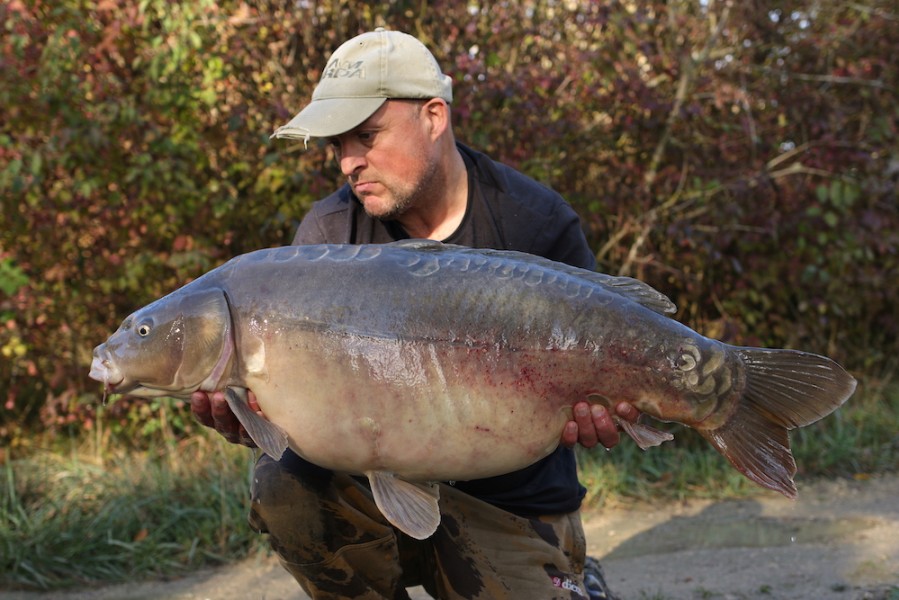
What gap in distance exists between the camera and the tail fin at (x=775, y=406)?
2.29 m

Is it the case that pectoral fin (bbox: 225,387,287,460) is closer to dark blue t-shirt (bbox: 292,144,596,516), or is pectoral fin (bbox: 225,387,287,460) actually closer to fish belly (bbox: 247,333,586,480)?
fish belly (bbox: 247,333,586,480)

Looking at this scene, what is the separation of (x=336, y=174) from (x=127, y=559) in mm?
2179

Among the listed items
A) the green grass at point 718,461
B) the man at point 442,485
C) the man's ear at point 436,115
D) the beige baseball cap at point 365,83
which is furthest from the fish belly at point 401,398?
the green grass at point 718,461

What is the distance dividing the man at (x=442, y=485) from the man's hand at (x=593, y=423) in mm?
612

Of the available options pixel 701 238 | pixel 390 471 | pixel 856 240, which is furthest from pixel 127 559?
pixel 856 240

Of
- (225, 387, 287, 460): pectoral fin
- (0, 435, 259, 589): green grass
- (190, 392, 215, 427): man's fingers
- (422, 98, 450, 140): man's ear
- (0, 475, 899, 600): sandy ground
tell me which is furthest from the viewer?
(0, 435, 259, 589): green grass

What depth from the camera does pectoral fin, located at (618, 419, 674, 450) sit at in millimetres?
2352

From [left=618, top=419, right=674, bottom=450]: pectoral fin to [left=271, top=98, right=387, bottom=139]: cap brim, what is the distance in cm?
115

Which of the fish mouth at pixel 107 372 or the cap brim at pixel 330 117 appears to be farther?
the cap brim at pixel 330 117

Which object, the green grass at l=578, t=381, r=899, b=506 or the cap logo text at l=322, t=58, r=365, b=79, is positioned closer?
the cap logo text at l=322, t=58, r=365, b=79

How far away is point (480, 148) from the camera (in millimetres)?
5090

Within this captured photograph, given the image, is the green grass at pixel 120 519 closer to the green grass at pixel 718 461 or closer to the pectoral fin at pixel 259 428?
the green grass at pixel 718 461

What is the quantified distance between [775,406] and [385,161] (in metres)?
1.31

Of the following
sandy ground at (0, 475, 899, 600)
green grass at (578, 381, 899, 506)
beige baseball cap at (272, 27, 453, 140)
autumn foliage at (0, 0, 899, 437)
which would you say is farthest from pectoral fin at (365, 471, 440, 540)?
autumn foliage at (0, 0, 899, 437)
